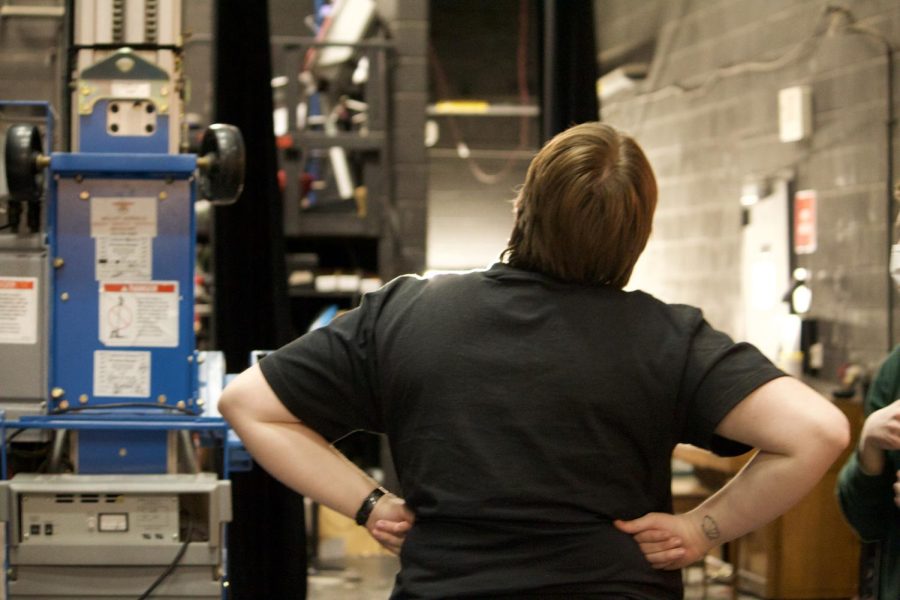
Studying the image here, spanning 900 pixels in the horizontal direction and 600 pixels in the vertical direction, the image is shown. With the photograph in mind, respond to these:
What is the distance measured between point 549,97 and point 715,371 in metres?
2.85

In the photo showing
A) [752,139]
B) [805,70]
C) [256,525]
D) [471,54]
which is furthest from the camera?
[471,54]

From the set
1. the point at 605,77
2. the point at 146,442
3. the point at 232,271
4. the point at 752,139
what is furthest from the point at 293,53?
the point at 146,442

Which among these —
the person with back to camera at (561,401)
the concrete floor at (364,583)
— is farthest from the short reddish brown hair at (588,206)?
the concrete floor at (364,583)

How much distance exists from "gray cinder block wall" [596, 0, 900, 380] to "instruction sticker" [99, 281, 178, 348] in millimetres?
2884

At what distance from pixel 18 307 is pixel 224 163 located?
1.66ft

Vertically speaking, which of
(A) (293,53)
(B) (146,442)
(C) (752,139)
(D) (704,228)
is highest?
(A) (293,53)

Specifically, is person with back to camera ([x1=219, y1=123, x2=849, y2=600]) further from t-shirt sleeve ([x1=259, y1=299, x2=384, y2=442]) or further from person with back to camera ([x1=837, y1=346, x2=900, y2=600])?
person with back to camera ([x1=837, y1=346, x2=900, y2=600])

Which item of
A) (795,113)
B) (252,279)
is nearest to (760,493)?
(252,279)

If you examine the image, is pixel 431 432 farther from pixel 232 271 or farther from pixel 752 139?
pixel 752 139

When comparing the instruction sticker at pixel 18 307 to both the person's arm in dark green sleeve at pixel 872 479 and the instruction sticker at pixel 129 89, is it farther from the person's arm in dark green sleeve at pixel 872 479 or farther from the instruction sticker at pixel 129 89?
Answer: the person's arm in dark green sleeve at pixel 872 479

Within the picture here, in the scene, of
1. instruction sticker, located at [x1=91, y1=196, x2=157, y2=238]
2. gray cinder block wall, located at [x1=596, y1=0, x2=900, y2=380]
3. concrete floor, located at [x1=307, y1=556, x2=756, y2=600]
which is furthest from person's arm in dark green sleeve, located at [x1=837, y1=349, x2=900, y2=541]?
concrete floor, located at [x1=307, y1=556, x2=756, y2=600]

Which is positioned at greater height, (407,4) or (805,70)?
(407,4)

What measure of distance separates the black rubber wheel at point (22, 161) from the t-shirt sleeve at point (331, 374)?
3.71ft

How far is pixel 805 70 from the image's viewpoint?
5.10 metres
